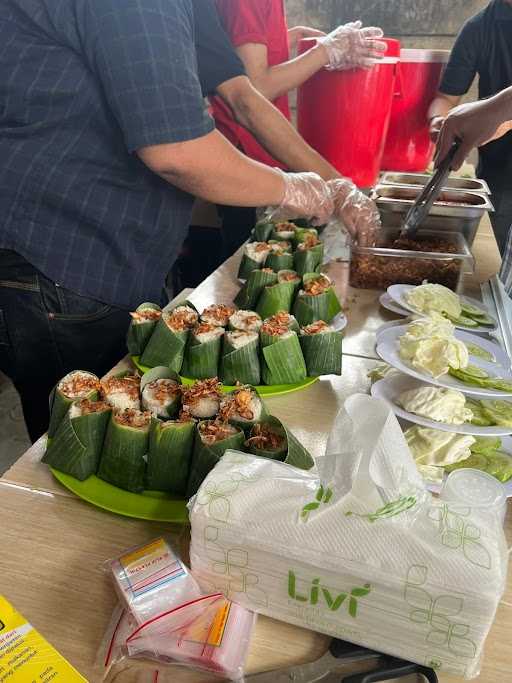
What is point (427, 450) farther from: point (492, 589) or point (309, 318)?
point (309, 318)

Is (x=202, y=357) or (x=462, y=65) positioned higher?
(x=462, y=65)

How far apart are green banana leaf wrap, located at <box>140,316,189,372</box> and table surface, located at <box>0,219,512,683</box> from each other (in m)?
0.25

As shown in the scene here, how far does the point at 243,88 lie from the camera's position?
1958 mm

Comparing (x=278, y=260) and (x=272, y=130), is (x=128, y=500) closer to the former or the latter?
(x=278, y=260)

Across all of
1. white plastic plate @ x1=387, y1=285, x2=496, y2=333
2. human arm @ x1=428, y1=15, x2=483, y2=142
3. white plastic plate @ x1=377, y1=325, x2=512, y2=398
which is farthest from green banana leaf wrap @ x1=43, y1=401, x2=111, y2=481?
human arm @ x1=428, y1=15, x2=483, y2=142

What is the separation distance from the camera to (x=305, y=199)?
1687mm

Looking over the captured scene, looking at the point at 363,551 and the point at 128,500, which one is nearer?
the point at 363,551

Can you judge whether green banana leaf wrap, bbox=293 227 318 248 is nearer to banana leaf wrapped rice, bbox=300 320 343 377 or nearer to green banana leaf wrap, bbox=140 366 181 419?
banana leaf wrapped rice, bbox=300 320 343 377

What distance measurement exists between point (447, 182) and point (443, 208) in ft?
1.15

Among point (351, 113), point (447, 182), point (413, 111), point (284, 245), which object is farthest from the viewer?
point (413, 111)

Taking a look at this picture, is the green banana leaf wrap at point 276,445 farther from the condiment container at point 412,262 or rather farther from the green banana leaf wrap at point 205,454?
the condiment container at point 412,262

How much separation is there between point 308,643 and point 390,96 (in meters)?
2.33

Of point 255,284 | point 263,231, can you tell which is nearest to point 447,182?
point 263,231

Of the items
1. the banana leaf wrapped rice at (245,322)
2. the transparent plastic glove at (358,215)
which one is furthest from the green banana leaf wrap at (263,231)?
the banana leaf wrapped rice at (245,322)
